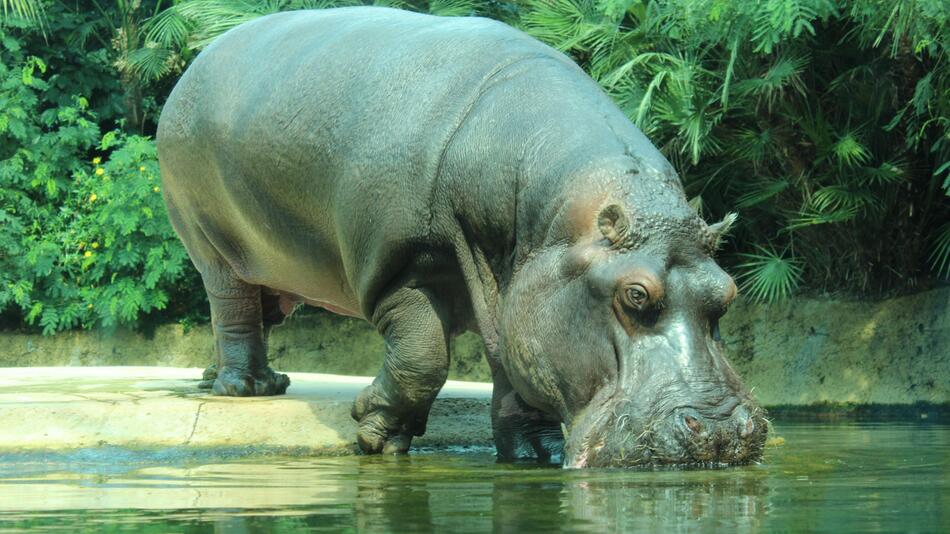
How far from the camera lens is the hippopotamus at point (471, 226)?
4.38 m

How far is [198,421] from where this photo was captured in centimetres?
557

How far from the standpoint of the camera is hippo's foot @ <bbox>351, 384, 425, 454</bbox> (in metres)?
5.41

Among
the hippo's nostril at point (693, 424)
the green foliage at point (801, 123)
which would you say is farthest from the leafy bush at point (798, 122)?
the hippo's nostril at point (693, 424)

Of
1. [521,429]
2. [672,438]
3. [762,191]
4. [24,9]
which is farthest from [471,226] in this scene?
[24,9]

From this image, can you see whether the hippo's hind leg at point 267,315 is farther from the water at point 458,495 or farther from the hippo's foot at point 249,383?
the water at point 458,495

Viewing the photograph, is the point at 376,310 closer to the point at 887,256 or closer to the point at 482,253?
the point at 482,253

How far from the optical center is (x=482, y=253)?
511 centimetres

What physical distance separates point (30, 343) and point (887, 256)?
8.55 meters

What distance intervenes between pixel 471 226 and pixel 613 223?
28.8 inches

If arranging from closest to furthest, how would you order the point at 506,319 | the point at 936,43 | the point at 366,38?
1. the point at 506,319
2. the point at 366,38
3. the point at 936,43

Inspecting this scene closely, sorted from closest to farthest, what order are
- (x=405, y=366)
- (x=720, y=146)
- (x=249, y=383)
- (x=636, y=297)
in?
(x=636, y=297) < (x=405, y=366) < (x=249, y=383) < (x=720, y=146)

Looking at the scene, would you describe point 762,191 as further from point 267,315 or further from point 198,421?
point 198,421

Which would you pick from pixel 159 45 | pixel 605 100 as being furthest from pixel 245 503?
pixel 159 45

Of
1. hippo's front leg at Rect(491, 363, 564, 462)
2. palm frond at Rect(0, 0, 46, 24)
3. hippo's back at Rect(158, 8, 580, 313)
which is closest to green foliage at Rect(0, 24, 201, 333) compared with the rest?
palm frond at Rect(0, 0, 46, 24)
